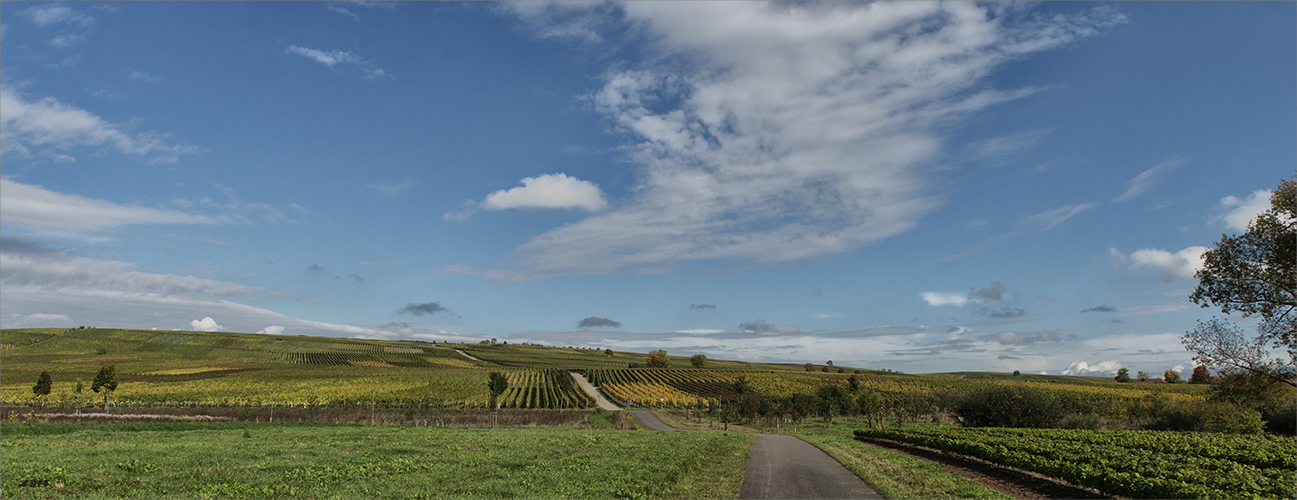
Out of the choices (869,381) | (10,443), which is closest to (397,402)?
(10,443)

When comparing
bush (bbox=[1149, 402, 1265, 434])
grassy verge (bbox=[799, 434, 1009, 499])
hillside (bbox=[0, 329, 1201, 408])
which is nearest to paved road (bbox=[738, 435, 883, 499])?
grassy verge (bbox=[799, 434, 1009, 499])

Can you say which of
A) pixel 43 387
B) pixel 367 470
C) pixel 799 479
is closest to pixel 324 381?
pixel 43 387

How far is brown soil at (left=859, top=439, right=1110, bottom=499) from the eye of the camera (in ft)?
69.5

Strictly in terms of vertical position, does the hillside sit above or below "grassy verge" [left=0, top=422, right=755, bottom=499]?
below

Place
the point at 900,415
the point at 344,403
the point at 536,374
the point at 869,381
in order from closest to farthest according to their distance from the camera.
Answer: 1. the point at 900,415
2. the point at 344,403
3. the point at 869,381
4. the point at 536,374

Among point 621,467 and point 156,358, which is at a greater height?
point 621,467

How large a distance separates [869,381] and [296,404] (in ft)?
409

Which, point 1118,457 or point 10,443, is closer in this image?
point 1118,457

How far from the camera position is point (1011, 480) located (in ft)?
80.7

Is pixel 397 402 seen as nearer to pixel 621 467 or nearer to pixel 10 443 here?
pixel 10 443

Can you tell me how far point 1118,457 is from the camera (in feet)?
74.1

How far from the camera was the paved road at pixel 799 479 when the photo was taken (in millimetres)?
19117

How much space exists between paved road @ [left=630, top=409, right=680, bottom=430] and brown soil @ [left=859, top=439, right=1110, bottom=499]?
41186 millimetres

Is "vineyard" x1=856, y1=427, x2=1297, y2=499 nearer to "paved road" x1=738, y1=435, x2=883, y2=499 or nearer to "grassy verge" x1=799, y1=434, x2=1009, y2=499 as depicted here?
"grassy verge" x1=799, y1=434, x2=1009, y2=499
